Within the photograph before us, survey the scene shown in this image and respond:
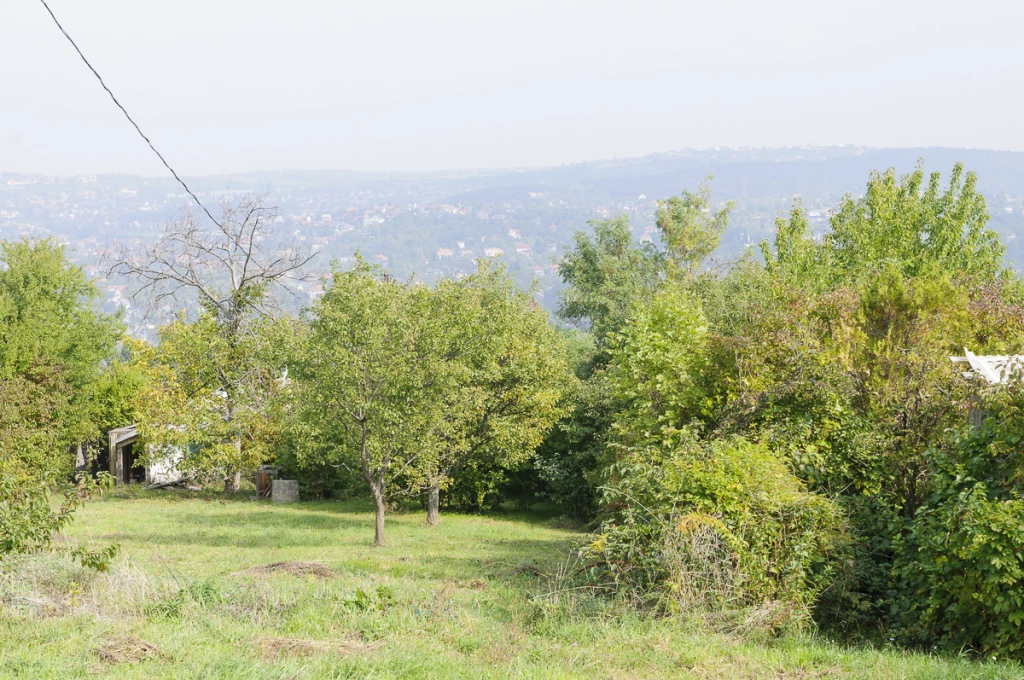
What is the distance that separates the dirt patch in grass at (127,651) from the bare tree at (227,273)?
26908mm

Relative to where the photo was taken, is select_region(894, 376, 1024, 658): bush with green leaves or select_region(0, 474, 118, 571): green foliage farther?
select_region(0, 474, 118, 571): green foliage

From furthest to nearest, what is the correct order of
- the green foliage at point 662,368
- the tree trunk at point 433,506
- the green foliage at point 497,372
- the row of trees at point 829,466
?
the tree trunk at point 433,506 → the green foliage at point 497,372 → the green foliage at point 662,368 → the row of trees at point 829,466

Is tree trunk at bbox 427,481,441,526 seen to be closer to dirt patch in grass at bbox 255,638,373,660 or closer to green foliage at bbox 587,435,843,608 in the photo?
green foliage at bbox 587,435,843,608

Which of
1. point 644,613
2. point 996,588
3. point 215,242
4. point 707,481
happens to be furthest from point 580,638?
point 215,242

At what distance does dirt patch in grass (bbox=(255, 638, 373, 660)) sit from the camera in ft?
23.1

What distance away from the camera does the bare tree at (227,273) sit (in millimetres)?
33938

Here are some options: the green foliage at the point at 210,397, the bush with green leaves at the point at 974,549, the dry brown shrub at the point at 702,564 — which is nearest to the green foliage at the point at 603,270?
the green foliage at the point at 210,397

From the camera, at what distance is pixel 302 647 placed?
7199 mm

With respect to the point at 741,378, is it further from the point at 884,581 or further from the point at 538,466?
the point at 538,466

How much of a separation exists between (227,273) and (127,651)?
31.1 metres

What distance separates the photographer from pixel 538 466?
93.1 feet

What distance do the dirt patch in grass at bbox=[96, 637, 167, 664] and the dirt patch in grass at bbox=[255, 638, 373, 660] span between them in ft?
2.68

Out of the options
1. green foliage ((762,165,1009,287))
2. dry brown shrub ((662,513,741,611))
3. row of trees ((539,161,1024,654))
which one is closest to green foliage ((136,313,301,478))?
row of trees ((539,161,1024,654))

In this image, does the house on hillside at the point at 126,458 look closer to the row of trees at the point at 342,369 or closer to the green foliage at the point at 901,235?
the row of trees at the point at 342,369
